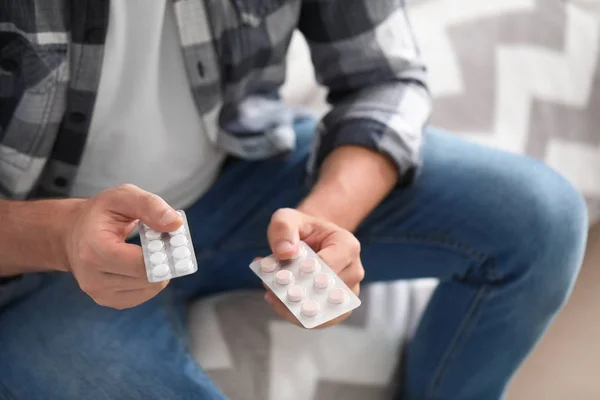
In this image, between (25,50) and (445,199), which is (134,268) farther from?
(445,199)

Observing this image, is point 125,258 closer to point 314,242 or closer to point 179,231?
point 179,231

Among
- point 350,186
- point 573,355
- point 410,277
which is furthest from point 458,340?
point 573,355

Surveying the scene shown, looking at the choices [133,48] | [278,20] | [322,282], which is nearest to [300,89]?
[278,20]

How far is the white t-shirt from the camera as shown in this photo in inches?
23.0

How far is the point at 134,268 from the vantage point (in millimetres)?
463

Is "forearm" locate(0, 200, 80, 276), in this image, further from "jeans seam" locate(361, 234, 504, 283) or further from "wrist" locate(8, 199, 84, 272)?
"jeans seam" locate(361, 234, 504, 283)

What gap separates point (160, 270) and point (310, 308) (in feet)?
0.35

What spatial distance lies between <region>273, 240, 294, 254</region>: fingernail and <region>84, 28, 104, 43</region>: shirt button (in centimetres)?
22

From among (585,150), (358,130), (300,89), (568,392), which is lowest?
(568,392)

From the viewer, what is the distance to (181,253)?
46cm

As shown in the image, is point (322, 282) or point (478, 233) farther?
point (478, 233)

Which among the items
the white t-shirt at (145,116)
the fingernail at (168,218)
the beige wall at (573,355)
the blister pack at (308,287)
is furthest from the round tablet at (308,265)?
the beige wall at (573,355)

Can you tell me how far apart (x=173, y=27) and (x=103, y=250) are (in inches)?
9.2

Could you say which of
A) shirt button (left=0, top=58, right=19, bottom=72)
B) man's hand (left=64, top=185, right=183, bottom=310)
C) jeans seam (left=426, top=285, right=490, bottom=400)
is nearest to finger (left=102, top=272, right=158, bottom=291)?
man's hand (left=64, top=185, right=183, bottom=310)
